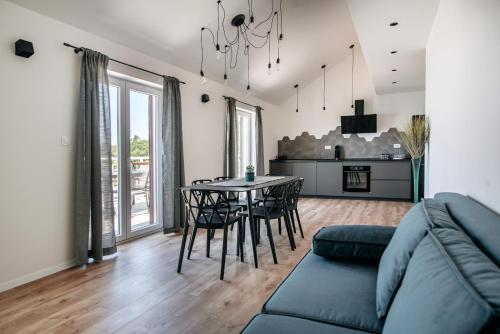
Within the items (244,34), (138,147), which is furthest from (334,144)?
(138,147)

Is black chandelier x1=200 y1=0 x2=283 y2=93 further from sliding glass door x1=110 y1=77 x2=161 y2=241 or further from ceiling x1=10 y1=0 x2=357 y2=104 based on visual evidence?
sliding glass door x1=110 y1=77 x2=161 y2=241

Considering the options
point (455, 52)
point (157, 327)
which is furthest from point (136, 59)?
point (455, 52)

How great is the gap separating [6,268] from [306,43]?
18.9ft

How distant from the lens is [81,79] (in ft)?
10.4

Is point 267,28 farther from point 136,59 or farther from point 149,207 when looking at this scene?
point 149,207

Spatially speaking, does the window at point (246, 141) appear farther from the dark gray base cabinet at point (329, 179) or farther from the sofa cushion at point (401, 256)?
the sofa cushion at point (401, 256)

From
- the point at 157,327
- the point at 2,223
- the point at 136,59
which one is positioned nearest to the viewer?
the point at 157,327

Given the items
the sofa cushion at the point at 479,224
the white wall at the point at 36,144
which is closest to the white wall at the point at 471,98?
the sofa cushion at the point at 479,224

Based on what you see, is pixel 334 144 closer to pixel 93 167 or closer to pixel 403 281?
pixel 93 167

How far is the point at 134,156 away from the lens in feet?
13.9

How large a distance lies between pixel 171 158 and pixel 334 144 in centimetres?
515

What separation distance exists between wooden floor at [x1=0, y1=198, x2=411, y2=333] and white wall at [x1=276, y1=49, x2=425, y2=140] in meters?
5.22

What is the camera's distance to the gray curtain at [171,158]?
4.38 m

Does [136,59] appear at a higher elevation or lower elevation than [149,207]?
higher
